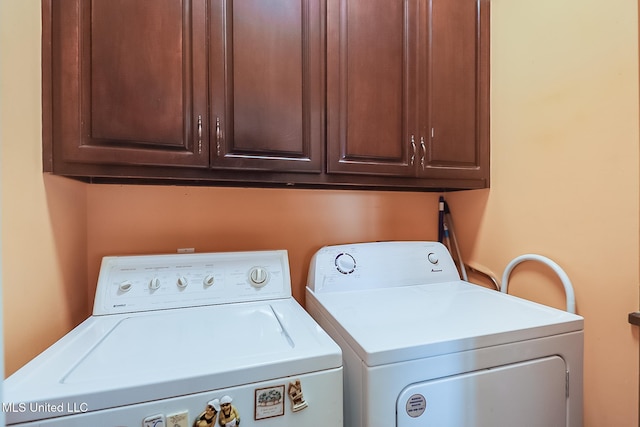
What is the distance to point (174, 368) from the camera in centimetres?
68

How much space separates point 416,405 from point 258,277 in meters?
0.70

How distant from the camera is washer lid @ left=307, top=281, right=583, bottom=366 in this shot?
31.4 inches

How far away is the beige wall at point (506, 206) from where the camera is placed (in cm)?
83

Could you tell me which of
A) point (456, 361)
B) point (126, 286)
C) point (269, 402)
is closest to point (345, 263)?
point (456, 361)

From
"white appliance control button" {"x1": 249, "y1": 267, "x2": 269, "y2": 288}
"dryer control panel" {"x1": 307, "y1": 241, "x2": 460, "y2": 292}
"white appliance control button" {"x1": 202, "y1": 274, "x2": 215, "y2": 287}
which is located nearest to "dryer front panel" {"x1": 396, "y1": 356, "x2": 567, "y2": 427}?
"dryer control panel" {"x1": 307, "y1": 241, "x2": 460, "y2": 292}

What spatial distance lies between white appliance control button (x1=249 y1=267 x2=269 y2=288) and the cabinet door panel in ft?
1.65

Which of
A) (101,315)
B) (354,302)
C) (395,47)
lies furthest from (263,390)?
(395,47)

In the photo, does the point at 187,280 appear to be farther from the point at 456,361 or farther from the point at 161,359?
the point at 456,361

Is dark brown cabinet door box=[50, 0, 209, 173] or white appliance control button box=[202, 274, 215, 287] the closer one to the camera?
dark brown cabinet door box=[50, 0, 209, 173]

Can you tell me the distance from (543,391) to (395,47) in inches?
53.0

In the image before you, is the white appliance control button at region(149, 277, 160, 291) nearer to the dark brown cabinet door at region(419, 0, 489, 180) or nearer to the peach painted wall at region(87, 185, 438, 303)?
the peach painted wall at region(87, 185, 438, 303)

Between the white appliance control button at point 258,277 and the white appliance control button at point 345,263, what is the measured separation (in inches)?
12.5

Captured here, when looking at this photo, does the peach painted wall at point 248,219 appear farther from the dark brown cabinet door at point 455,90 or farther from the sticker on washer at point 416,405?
the sticker on washer at point 416,405

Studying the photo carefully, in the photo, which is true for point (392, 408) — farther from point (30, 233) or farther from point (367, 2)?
point (367, 2)
